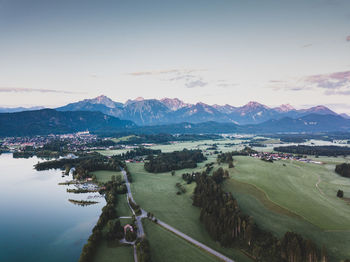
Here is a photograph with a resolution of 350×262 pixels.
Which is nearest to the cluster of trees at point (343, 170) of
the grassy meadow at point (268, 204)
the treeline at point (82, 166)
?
the grassy meadow at point (268, 204)

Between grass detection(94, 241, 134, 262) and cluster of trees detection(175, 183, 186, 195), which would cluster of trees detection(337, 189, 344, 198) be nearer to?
cluster of trees detection(175, 183, 186, 195)

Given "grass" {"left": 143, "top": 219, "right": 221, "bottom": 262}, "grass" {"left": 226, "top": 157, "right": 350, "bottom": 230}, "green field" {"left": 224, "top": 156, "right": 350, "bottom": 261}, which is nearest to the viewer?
"grass" {"left": 143, "top": 219, "right": 221, "bottom": 262}

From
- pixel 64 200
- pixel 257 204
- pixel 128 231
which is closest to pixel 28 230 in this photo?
A: pixel 64 200

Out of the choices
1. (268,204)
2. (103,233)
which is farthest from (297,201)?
(103,233)

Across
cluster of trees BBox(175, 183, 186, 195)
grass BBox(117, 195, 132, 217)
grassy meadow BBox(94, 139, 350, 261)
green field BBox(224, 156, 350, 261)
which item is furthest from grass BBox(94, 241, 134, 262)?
cluster of trees BBox(175, 183, 186, 195)

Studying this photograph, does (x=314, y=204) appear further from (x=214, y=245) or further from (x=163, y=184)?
(x=163, y=184)
